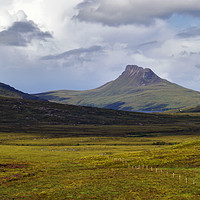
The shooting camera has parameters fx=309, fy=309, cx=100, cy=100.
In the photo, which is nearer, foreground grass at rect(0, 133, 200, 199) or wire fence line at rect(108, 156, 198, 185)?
foreground grass at rect(0, 133, 200, 199)

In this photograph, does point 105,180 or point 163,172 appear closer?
point 105,180

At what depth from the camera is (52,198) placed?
47.0 metres

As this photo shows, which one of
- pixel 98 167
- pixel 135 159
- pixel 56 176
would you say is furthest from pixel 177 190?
pixel 135 159

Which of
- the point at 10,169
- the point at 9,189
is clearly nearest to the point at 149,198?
the point at 9,189

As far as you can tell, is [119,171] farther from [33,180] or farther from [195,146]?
[195,146]

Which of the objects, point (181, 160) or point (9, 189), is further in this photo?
point (181, 160)

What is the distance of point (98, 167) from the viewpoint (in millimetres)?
81438

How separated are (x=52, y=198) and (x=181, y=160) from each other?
49.1 meters

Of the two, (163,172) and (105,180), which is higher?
(163,172)

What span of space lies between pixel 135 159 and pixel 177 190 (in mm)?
39150

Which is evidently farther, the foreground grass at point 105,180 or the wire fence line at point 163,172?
the wire fence line at point 163,172

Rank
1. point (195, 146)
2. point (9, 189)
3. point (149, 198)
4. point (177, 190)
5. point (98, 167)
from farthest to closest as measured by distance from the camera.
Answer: point (195, 146) < point (98, 167) < point (9, 189) < point (177, 190) < point (149, 198)

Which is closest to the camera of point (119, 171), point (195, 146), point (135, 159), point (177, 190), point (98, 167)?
point (177, 190)

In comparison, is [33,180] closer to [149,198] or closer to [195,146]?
[149,198]
